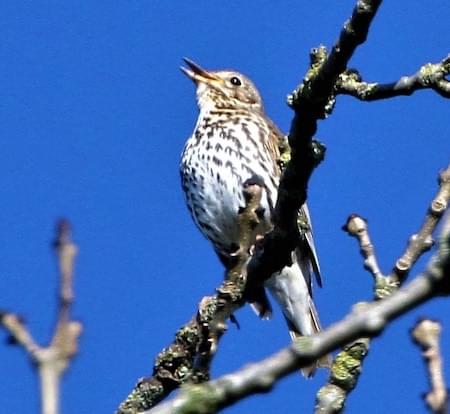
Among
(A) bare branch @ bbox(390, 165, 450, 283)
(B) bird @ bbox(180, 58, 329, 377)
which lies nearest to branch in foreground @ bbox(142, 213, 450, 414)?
(A) bare branch @ bbox(390, 165, 450, 283)

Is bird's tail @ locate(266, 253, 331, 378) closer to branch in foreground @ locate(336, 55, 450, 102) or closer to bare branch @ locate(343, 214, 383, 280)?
bare branch @ locate(343, 214, 383, 280)

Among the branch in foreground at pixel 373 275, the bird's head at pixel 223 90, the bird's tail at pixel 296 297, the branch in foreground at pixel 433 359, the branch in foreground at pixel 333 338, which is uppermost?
the bird's head at pixel 223 90

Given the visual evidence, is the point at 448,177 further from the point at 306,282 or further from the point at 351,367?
the point at 306,282

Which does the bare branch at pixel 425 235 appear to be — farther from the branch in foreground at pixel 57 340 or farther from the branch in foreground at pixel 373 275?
the branch in foreground at pixel 57 340

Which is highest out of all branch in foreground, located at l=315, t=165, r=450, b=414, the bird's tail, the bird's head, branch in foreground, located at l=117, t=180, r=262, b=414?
the bird's head

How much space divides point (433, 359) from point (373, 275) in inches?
105

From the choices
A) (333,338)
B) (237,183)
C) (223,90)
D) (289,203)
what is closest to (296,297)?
(237,183)

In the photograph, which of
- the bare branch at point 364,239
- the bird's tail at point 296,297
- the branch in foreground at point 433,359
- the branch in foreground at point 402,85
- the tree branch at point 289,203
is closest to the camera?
the branch in foreground at point 433,359

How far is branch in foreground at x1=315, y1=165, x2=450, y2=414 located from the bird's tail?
3730mm

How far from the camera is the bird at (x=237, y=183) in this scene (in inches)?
330

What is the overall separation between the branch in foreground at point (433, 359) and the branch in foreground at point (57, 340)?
2.36 feet

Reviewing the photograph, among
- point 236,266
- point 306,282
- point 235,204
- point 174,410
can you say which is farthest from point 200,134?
point 174,410

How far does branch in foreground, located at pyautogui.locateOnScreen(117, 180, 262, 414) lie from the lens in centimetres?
484

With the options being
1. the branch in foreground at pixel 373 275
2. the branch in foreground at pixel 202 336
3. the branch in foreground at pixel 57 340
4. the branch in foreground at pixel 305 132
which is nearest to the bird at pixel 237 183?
the branch in foreground at pixel 202 336
